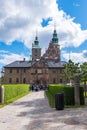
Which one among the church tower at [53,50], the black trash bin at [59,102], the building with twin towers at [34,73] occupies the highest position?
the church tower at [53,50]

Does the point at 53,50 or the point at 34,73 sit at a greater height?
the point at 53,50

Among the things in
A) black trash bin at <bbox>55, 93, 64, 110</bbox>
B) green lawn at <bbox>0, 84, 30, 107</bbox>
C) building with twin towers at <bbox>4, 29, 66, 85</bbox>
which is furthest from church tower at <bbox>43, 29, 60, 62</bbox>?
black trash bin at <bbox>55, 93, 64, 110</bbox>

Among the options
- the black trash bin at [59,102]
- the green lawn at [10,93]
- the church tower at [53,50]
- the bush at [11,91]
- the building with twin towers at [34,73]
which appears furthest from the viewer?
the church tower at [53,50]

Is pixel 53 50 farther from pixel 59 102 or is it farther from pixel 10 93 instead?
pixel 59 102

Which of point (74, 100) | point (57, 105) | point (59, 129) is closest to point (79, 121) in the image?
point (59, 129)

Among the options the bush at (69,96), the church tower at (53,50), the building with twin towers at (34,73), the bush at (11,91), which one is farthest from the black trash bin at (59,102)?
the church tower at (53,50)

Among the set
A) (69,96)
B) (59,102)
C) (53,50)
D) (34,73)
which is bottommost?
(59,102)

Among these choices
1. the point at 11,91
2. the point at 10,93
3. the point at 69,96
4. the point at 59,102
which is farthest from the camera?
the point at 11,91

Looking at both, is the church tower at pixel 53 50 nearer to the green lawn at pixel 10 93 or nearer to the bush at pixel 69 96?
the green lawn at pixel 10 93

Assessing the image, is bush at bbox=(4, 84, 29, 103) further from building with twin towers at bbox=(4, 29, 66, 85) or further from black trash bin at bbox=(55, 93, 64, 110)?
building with twin towers at bbox=(4, 29, 66, 85)

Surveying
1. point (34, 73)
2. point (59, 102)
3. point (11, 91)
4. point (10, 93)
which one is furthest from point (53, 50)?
point (59, 102)

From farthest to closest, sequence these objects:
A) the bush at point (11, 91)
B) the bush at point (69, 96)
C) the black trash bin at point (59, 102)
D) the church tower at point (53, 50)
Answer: the church tower at point (53, 50)
the bush at point (11, 91)
the bush at point (69, 96)
the black trash bin at point (59, 102)

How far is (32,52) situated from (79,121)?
13833cm

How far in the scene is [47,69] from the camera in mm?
99000
